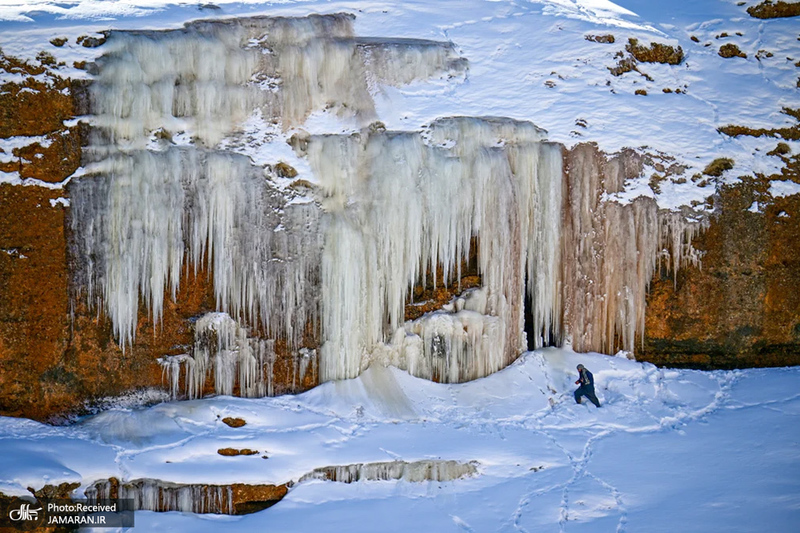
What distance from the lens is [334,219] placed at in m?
10.8

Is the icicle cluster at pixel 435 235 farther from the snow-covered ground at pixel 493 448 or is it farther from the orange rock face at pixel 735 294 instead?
the orange rock face at pixel 735 294

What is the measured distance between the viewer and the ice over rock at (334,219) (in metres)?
10.3

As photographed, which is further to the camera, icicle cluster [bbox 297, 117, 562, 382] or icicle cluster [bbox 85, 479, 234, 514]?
icicle cluster [bbox 297, 117, 562, 382]

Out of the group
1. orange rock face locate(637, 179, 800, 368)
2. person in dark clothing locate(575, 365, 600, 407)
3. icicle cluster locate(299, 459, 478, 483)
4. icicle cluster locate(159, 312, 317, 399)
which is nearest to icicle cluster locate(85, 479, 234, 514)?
icicle cluster locate(299, 459, 478, 483)

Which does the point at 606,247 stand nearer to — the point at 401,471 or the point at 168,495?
the point at 401,471

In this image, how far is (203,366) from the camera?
10.6 metres

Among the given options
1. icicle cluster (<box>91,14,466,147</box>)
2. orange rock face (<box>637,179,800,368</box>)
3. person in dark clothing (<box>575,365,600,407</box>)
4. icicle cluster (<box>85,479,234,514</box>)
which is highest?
icicle cluster (<box>91,14,466,147</box>)

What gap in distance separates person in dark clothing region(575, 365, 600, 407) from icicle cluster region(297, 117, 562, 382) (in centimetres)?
108

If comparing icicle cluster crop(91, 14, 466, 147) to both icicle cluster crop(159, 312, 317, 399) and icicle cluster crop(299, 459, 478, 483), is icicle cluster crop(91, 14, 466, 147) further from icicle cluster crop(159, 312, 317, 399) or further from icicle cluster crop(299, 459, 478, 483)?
icicle cluster crop(299, 459, 478, 483)

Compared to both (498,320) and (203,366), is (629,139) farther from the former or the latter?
(203,366)

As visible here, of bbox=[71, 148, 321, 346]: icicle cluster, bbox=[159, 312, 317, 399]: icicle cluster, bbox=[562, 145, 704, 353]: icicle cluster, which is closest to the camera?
bbox=[71, 148, 321, 346]: icicle cluster

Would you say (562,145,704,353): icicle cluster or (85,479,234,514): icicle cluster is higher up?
(562,145,704,353): icicle cluster

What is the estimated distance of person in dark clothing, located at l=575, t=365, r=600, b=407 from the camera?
10.5 metres

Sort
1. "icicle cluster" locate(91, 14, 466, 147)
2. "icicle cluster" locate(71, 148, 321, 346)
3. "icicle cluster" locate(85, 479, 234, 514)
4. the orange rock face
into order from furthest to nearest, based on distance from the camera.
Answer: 1. the orange rock face
2. "icicle cluster" locate(91, 14, 466, 147)
3. "icicle cluster" locate(71, 148, 321, 346)
4. "icicle cluster" locate(85, 479, 234, 514)
